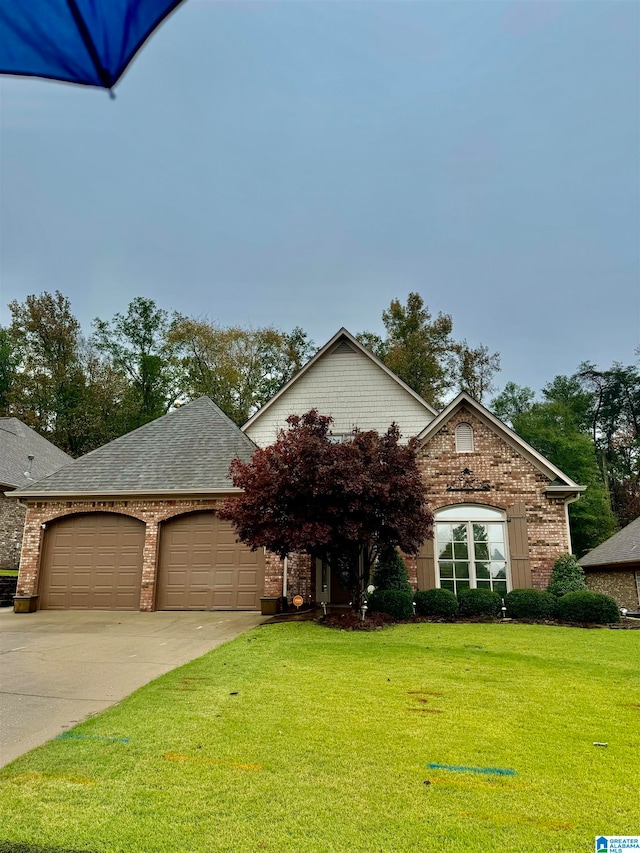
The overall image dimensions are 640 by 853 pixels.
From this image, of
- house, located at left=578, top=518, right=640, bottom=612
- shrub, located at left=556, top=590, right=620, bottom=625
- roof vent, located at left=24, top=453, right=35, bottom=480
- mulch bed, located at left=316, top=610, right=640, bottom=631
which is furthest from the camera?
roof vent, located at left=24, top=453, right=35, bottom=480

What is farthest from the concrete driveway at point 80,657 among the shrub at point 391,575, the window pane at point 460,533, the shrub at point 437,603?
the window pane at point 460,533

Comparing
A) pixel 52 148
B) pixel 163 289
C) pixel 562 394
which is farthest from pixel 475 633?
pixel 562 394

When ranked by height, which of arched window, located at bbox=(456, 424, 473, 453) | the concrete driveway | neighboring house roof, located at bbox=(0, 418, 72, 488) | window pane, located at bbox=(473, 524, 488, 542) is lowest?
the concrete driveway

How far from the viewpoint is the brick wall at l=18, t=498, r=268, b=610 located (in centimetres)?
1438

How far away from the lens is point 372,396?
18.2 meters

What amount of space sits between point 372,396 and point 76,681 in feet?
42.0

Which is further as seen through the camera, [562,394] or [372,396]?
[562,394]

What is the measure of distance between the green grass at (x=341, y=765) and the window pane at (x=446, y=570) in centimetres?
661

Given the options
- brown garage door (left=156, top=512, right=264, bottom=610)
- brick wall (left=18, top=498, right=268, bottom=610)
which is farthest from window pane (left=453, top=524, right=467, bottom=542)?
brown garage door (left=156, top=512, right=264, bottom=610)

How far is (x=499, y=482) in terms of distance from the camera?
1439 centimetres

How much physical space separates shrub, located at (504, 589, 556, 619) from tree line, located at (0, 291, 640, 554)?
22.0 m

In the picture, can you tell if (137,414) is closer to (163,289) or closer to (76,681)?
(163,289)

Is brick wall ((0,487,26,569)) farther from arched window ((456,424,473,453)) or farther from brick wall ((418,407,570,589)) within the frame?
arched window ((456,424,473,453))

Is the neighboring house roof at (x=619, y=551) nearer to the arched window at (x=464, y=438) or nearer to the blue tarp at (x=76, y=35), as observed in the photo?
the arched window at (x=464, y=438)
